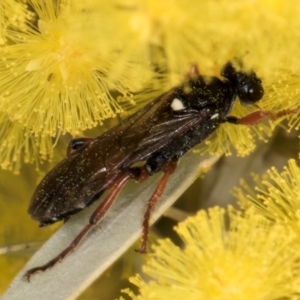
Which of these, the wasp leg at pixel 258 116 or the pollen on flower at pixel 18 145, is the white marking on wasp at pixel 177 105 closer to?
the wasp leg at pixel 258 116

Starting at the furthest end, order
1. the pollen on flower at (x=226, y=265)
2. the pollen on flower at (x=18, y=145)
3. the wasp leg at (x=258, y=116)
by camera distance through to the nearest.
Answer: the pollen on flower at (x=18, y=145)
the wasp leg at (x=258, y=116)
the pollen on flower at (x=226, y=265)

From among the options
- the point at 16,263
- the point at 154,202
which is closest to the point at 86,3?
the point at 154,202

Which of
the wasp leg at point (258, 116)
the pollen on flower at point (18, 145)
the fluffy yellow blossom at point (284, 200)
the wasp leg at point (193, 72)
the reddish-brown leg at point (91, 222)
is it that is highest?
the pollen on flower at point (18, 145)

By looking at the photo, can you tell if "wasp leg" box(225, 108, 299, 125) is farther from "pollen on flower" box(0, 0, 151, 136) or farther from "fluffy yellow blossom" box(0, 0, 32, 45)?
"fluffy yellow blossom" box(0, 0, 32, 45)

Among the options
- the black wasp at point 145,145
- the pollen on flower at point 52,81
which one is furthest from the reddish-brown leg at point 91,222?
the pollen on flower at point 52,81

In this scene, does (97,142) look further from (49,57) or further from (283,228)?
(283,228)

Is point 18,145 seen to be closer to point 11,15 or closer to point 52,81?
point 52,81
